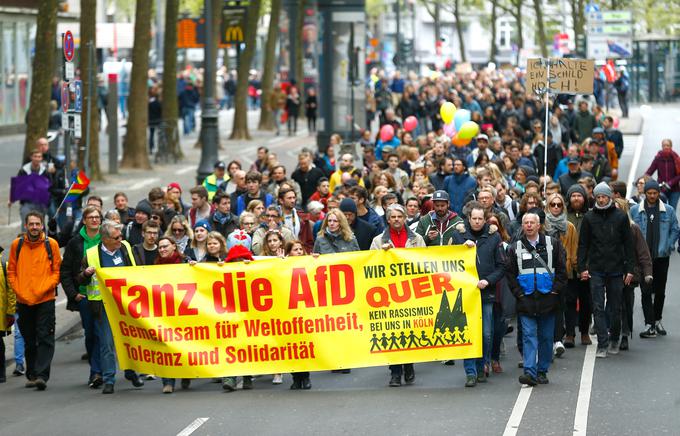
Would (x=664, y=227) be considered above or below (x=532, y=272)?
above

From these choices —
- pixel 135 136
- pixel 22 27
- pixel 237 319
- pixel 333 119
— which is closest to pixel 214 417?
pixel 237 319

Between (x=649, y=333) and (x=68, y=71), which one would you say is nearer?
(x=649, y=333)

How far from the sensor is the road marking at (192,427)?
11613 mm

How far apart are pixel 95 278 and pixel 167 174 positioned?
21.2m

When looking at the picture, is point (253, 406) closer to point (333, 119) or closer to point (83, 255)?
point (83, 255)

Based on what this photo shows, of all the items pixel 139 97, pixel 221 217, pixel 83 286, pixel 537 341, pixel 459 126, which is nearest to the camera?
pixel 537 341

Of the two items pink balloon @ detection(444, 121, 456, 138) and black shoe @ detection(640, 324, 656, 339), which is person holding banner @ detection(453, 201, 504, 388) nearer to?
black shoe @ detection(640, 324, 656, 339)

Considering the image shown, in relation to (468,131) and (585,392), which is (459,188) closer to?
(468,131)

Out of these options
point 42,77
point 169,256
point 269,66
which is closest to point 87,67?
point 42,77

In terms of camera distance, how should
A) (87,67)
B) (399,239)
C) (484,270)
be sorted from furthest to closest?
(87,67) → (399,239) → (484,270)

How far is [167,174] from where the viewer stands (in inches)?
1364

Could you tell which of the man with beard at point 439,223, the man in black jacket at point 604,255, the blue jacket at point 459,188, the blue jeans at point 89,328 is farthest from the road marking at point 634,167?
the blue jeans at point 89,328

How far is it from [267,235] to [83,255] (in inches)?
65.2

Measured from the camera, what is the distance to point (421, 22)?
125938 millimetres
